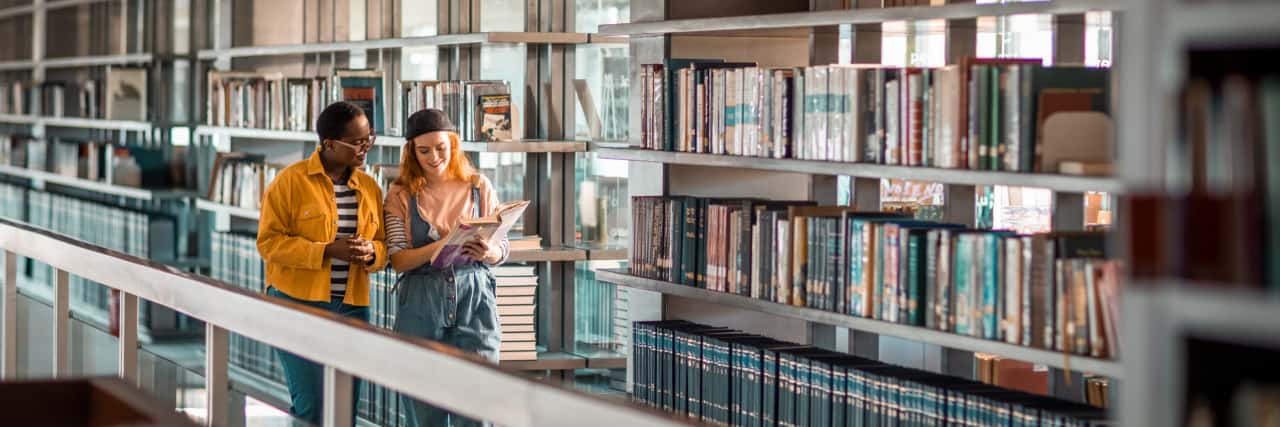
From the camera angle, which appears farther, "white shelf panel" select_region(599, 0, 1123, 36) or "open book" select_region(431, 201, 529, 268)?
"open book" select_region(431, 201, 529, 268)

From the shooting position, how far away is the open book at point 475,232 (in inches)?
173

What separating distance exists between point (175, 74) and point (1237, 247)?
851 cm

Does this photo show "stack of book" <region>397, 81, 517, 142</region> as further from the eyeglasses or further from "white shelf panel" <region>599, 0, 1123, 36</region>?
"white shelf panel" <region>599, 0, 1123, 36</region>

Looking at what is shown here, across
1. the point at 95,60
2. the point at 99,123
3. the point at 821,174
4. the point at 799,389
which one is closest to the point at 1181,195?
the point at 799,389

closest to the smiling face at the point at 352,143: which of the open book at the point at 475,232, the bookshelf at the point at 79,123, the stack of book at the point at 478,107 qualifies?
the open book at the point at 475,232

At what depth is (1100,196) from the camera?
4.57 m

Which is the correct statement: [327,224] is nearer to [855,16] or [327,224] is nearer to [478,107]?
[478,107]

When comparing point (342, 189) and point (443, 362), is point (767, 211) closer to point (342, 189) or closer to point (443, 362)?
point (342, 189)

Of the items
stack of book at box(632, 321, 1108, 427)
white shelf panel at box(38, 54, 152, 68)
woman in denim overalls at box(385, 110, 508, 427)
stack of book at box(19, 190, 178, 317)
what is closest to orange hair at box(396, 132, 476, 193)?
woman in denim overalls at box(385, 110, 508, 427)

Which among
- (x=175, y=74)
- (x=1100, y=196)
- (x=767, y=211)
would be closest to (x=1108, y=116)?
(x=767, y=211)

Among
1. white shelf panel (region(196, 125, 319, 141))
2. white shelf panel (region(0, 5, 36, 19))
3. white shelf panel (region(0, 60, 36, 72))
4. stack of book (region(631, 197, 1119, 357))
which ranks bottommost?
stack of book (region(631, 197, 1119, 357))

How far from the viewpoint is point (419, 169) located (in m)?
4.62

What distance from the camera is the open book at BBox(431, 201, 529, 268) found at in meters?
4.39

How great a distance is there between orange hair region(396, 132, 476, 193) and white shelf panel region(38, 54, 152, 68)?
548 centimetres
